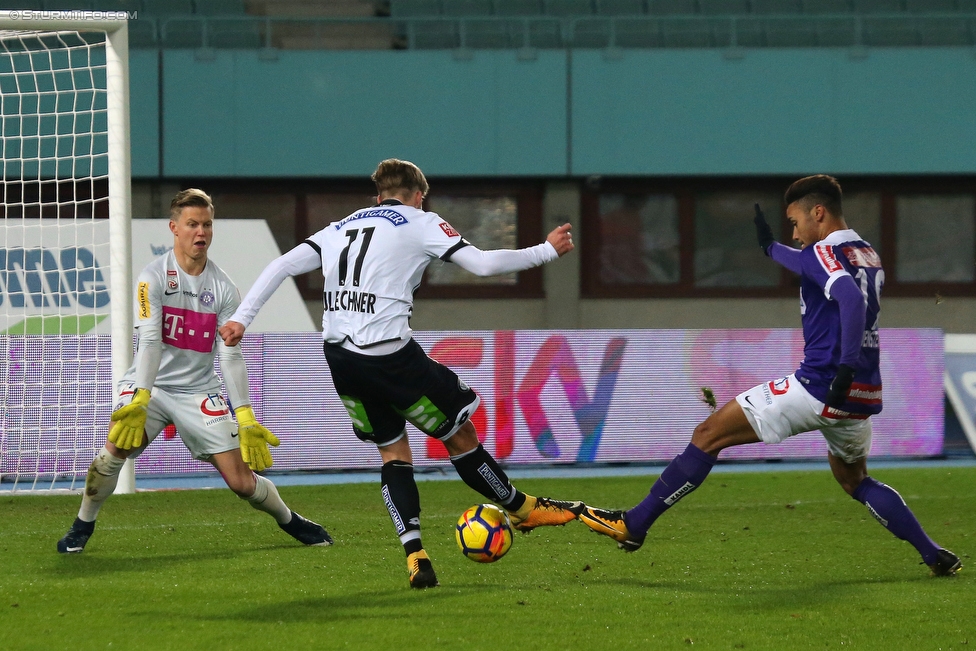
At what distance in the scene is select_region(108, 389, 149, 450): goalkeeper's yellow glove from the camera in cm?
580

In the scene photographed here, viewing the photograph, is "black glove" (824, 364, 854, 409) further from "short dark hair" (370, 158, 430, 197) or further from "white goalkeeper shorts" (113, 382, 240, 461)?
"white goalkeeper shorts" (113, 382, 240, 461)

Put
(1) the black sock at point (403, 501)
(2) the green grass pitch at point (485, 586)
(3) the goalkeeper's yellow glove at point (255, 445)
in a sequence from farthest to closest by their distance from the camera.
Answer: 1. (3) the goalkeeper's yellow glove at point (255, 445)
2. (1) the black sock at point (403, 501)
3. (2) the green grass pitch at point (485, 586)

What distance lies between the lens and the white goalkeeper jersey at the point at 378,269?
4.94 meters

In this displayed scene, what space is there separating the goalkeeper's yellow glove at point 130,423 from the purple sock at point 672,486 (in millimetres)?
2344

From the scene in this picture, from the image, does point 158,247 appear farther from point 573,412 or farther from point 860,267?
point 860,267

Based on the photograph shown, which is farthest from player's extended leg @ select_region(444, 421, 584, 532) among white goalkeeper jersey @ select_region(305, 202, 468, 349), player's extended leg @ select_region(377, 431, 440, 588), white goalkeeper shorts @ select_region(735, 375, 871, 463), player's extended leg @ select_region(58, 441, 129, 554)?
player's extended leg @ select_region(58, 441, 129, 554)

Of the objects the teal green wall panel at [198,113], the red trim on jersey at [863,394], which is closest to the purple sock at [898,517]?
the red trim on jersey at [863,394]

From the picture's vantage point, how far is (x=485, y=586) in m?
5.23

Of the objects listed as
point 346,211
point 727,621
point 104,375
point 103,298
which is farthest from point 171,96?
point 727,621

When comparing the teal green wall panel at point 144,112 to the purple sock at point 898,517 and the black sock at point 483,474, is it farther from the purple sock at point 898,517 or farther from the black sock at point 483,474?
the purple sock at point 898,517

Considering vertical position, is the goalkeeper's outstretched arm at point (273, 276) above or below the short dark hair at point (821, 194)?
below

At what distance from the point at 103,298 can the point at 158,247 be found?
275 cm

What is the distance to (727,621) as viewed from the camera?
4.52m

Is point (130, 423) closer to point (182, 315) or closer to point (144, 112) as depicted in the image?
point (182, 315)
